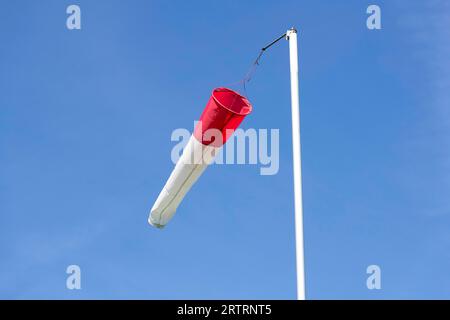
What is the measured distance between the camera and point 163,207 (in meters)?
11.9

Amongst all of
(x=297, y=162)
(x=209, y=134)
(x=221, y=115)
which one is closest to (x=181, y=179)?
(x=209, y=134)

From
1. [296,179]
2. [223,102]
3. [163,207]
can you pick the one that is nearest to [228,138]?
[223,102]

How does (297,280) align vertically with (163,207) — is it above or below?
below

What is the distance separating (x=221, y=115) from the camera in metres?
9.85

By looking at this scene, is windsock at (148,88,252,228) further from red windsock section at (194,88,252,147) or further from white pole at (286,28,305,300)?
white pole at (286,28,305,300)

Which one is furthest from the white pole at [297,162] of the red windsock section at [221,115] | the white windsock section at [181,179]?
the white windsock section at [181,179]

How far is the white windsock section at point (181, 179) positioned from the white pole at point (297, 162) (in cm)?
124

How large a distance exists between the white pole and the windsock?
658 mm

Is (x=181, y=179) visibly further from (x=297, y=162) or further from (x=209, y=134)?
(x=297, y=162)

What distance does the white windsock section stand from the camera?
10.4m

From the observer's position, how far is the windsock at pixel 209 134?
32.4 ft
